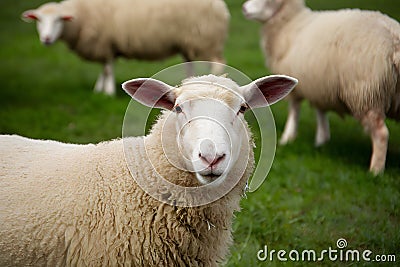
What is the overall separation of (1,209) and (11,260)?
25 cm

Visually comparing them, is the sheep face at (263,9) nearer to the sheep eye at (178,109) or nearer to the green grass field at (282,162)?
the green grass field at (282,162)

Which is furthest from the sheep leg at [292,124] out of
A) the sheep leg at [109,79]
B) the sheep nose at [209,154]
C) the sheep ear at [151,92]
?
the sheep nose at [209,154]

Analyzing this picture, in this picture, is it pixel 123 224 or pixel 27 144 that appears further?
pixel 27 144

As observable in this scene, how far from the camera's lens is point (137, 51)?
8.20 m

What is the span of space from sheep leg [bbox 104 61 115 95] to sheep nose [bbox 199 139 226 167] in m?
6.46

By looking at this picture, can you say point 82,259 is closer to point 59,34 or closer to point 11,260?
point 11,260

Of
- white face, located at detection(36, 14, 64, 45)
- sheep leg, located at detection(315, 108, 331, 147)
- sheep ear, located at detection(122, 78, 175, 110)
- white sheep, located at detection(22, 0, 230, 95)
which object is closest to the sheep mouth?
sheep ear, located at detection(122, 78, 175, 110)

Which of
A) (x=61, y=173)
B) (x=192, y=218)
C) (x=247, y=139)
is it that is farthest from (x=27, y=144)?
(x=247, y=139)

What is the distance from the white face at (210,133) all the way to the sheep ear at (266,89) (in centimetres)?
11

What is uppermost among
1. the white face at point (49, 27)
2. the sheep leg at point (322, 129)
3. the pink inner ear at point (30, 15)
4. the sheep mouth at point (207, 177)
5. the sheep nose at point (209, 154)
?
the sheep nose at point (209, 154)

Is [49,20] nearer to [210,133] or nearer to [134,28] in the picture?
[134,28]

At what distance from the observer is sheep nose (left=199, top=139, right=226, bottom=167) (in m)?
2.20

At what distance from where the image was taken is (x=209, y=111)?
239 cm

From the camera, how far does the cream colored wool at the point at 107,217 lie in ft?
8.18
